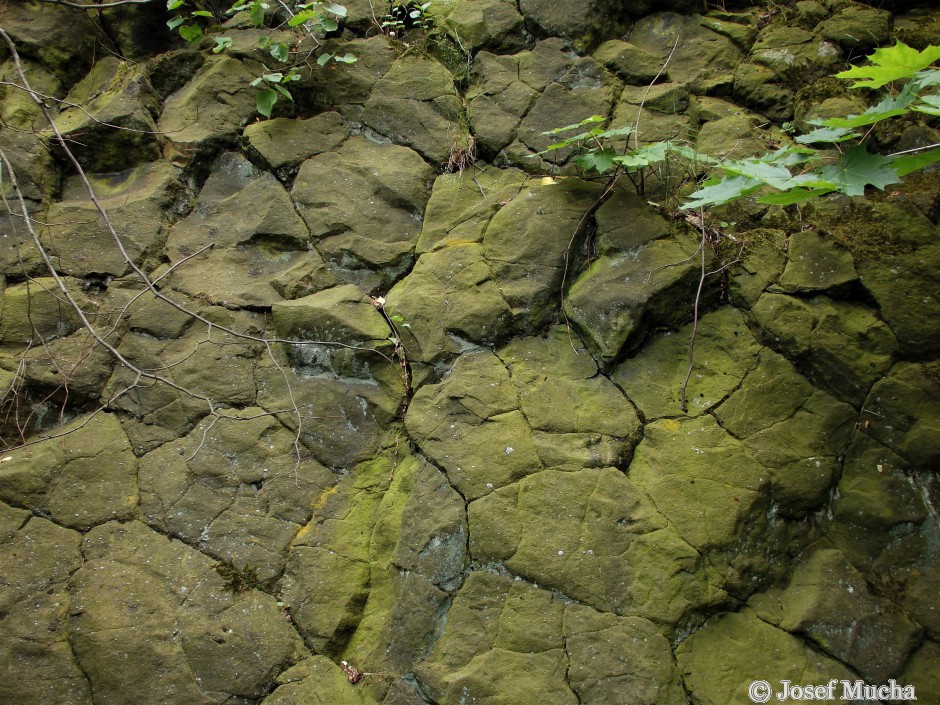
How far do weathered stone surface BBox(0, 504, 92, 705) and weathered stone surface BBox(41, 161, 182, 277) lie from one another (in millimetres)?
1363

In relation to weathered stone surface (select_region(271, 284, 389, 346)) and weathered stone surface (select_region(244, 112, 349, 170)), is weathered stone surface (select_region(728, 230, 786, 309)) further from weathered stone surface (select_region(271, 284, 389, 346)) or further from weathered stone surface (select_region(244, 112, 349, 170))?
weathered stone surface (select_region(244, 112, 349, 170))

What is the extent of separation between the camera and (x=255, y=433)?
9.62 ft

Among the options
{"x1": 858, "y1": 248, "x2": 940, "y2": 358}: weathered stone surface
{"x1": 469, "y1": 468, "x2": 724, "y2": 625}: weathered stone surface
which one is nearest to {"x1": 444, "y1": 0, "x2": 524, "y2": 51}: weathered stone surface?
{"x1": 858, "y1": 248, "x2": 940, "y2": 358}: weathered stone surface

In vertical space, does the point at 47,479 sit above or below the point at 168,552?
above

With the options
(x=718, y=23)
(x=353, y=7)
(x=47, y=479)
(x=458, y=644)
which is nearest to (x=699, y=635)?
(x=458, y=644)

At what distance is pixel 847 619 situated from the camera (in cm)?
230

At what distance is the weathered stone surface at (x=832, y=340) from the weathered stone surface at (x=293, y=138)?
103 inches

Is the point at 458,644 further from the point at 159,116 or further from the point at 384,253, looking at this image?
the point at 159,116

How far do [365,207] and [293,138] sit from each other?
0.69 m

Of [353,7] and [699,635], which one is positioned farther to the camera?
[353,7]

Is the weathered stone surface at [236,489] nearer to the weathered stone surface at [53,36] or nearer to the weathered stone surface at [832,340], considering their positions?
the weathered stone surface at [832,340]

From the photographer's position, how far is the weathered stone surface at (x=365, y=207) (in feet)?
11.0

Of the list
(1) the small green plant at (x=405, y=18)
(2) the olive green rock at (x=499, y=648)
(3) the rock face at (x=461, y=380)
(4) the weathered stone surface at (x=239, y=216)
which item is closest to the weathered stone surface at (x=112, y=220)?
(3) the rock face at (x=461, y=380)

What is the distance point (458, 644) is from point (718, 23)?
3786 millimetres
